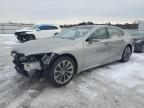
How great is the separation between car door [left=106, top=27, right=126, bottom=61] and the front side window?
0.28 m

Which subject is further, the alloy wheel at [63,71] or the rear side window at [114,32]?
the rear side window at [114,32]

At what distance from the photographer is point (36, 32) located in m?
Answer: 13.1

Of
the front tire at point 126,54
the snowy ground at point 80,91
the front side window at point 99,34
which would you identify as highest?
the front side window at point 99,34

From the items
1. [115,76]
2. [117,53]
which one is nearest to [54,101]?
[115,76]

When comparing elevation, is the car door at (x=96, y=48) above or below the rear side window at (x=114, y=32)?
below

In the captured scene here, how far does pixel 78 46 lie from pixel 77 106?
1.70 meters

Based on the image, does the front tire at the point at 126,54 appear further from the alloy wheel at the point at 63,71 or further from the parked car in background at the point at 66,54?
the alloy wheel at the point at 63,71

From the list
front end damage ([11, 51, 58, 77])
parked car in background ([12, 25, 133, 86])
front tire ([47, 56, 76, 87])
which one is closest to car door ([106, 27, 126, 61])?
parked car in background ([12, 25, 133, 86])

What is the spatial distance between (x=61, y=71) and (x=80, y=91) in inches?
26.4

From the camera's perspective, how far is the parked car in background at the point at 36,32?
1284cm

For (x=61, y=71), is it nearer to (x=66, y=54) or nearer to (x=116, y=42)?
(x=66, y=54)

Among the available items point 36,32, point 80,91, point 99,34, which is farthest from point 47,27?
point 80,91

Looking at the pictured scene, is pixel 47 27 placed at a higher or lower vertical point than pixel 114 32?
higher

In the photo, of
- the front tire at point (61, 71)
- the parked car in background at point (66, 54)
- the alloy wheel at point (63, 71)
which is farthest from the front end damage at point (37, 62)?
the alloy wheel at point (63, 71)
